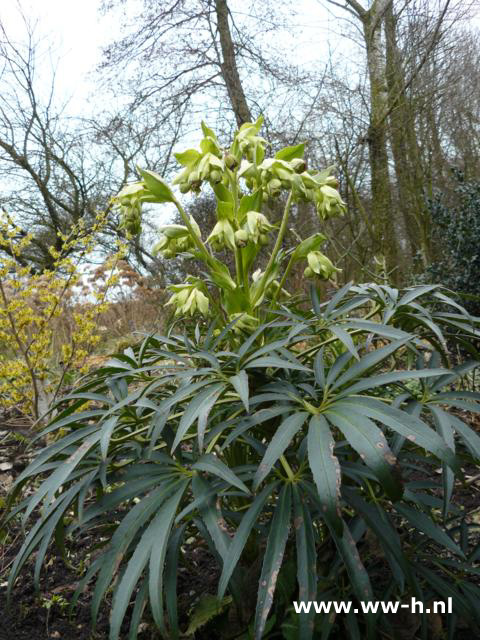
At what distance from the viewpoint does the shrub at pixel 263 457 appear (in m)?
0.85

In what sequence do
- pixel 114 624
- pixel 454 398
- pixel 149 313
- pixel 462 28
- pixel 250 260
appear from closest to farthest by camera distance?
pixel 114 624
pixel 454 398
pixel 250 260
pixel 462 28
pixel 149 313

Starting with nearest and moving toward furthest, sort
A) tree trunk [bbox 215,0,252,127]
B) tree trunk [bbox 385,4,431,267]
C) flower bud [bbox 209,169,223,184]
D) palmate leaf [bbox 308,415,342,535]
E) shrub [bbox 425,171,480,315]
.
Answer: palmate leaf [bbox 308,415,342,535], flower bud [bbox 209,169,223,184], shrub [bbox 425,171,480,315], tree trunk [bbox 385,4,431,267], tree trunk [bbox 215,0,252,127]

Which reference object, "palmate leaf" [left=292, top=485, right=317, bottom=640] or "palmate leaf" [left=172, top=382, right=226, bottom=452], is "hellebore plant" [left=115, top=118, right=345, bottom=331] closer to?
"palmate leaf" [left=172, top=382, right=226, bottom=452]

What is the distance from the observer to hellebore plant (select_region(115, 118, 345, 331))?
4.28ft

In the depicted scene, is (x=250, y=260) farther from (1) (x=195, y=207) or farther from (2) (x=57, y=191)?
(2) (x=57, y=191)

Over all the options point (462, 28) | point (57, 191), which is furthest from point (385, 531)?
point (57, 191)

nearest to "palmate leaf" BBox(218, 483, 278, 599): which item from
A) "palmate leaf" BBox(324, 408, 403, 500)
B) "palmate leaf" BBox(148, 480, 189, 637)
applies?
"palmate leaf" BBox(148, 480, 189, 637)

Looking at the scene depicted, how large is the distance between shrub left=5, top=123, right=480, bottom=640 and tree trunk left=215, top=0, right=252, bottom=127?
18.4ft

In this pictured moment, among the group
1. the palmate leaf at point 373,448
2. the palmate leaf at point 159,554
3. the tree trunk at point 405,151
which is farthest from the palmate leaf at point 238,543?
the tree trunk at point 405,151

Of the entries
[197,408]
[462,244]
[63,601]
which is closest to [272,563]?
[197,408]

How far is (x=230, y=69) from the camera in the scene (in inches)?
268

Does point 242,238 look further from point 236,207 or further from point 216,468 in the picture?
point 216,468

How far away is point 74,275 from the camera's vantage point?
288 cm

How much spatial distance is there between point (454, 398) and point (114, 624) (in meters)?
0.80
